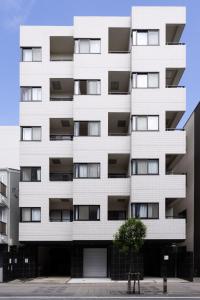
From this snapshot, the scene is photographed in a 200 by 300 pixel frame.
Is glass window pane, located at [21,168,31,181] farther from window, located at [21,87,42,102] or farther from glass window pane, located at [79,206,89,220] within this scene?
window, located at [21,87,42,102]

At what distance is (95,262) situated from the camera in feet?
173

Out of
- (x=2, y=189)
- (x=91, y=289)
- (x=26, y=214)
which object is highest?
(x=2, y=189)

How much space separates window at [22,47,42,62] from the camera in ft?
181

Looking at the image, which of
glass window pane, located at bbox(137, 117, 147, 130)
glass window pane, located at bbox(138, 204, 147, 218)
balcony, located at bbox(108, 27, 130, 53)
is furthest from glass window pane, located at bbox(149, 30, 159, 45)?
glass window pane, located at bbox(138, 204, 147, 218)

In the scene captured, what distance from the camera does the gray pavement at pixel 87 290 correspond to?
34750 mm

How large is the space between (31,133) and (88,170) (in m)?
6.61

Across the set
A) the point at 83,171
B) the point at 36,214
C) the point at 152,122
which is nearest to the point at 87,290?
the point at 36,214

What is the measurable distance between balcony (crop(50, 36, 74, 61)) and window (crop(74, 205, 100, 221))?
15.4 m

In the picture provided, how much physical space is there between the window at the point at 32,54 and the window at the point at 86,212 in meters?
15.0

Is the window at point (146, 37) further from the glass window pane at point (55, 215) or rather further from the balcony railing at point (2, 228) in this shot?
the balcony railing at point (2, 228)

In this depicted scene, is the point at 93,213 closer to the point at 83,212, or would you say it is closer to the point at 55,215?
the point at 83,212

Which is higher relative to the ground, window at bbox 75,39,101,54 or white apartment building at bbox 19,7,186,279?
window at bbox 75,39,101,54

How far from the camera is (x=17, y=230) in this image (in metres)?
57.8

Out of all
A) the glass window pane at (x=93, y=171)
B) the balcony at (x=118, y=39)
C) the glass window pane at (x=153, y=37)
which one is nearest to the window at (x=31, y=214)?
the glass window pane at (x=93, y=171)
